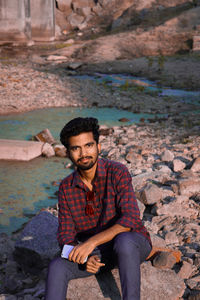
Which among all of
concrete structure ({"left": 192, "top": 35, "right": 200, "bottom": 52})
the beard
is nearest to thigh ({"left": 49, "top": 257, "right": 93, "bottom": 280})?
the beard

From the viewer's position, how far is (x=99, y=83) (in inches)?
499

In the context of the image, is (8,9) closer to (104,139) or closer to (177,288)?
(104,139)

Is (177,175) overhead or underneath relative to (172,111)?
overhead

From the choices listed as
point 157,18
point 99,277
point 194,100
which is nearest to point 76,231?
point 99,277

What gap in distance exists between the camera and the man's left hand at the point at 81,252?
2223 mm

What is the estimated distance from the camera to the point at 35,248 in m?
3.30

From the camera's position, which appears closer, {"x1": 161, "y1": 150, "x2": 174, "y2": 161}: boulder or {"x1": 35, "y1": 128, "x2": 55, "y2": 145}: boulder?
{"x1": 161, "y1": 150, "x2": 174, "y2": 161}: boulder

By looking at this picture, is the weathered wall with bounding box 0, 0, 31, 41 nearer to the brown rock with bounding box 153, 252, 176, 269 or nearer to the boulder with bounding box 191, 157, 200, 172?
the boulder with bounding box 191, 157, 200, 172

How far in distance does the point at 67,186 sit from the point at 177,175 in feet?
9.87

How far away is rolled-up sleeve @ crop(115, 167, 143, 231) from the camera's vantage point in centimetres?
238

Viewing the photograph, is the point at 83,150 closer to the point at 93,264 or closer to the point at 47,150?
the point at 93,264

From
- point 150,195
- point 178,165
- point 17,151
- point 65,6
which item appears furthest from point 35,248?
point 65,6

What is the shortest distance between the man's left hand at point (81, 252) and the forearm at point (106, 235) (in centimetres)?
3

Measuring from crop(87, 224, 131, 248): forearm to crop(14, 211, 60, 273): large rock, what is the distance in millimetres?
1122
